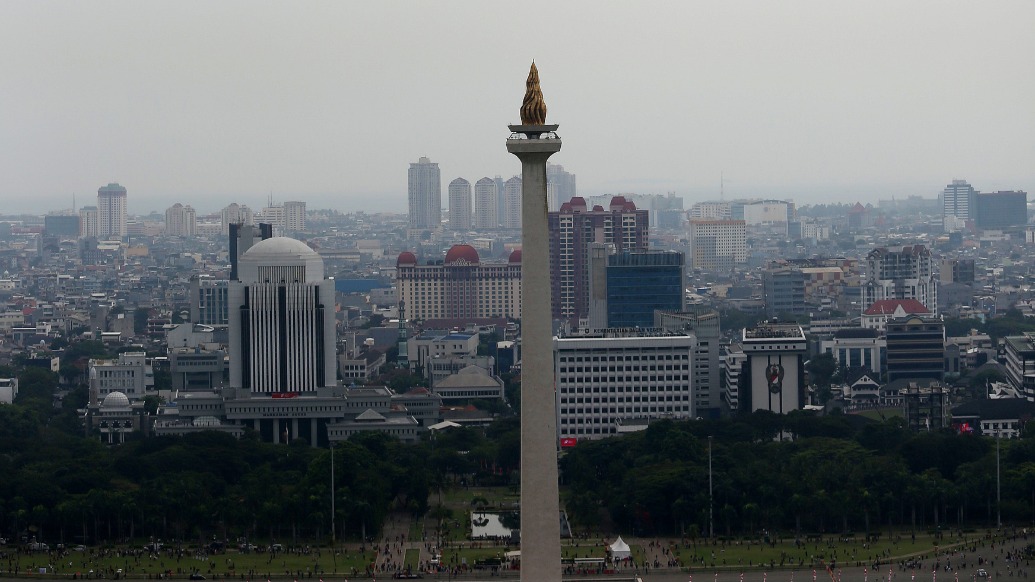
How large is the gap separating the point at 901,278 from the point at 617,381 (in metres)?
67.8

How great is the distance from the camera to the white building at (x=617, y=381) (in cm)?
8038

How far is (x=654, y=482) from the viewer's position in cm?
5994

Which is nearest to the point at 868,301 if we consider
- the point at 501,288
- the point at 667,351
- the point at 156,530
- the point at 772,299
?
the point at 772,299

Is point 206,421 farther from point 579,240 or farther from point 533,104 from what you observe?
point 579,240

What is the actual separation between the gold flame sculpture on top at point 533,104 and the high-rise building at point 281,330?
50.4 meters

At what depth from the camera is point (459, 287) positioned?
153 m

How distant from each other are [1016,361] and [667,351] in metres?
23.5

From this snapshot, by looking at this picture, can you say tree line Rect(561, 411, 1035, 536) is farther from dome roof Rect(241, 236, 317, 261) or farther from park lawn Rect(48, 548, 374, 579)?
dome roof Rect(241, 236, 317, 261)

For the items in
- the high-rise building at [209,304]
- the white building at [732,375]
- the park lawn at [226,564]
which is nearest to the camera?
the park lawn at [226,564]

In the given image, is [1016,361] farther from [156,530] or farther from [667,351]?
[156,530]

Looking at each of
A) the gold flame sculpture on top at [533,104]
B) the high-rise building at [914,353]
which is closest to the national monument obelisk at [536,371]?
the gold flame sculpture on top at [533,104]

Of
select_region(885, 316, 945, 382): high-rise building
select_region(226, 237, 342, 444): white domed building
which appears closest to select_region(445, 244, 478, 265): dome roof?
select_region(885, 316, 945, 382): high-rise building

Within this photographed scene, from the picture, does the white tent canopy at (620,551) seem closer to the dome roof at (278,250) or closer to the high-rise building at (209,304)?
the dome roof at (278,250)

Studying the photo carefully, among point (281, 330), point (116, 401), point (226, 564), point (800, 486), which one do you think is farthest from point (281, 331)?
point (800, 486)
